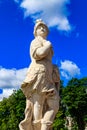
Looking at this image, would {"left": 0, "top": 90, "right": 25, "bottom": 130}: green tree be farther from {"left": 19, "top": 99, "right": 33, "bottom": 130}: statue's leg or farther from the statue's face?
{"left": 19, "top": 99, "right": 33, "bottom": 130}: statue's leg

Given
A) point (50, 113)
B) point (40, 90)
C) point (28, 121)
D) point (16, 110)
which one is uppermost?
point (16, 110)

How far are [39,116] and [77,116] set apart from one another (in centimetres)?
6089

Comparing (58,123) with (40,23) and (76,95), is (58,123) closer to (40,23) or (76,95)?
(76,95)

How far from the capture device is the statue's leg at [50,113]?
43.4 ft

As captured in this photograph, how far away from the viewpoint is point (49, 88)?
13.6m

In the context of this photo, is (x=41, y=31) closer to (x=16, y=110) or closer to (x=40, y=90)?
(x=40, y=90)

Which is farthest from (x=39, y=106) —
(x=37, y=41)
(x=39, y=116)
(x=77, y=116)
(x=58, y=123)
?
(x=77, y=116)

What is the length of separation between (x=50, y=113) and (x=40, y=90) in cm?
87

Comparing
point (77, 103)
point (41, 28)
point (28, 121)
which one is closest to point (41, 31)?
point (41, 28)

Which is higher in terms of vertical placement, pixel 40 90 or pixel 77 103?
pixel 77 103

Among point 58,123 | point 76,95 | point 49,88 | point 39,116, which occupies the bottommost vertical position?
point 39,116

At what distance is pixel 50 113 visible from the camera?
44.3ft

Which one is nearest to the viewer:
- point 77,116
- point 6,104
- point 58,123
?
point 58,123

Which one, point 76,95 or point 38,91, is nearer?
point 38,91
